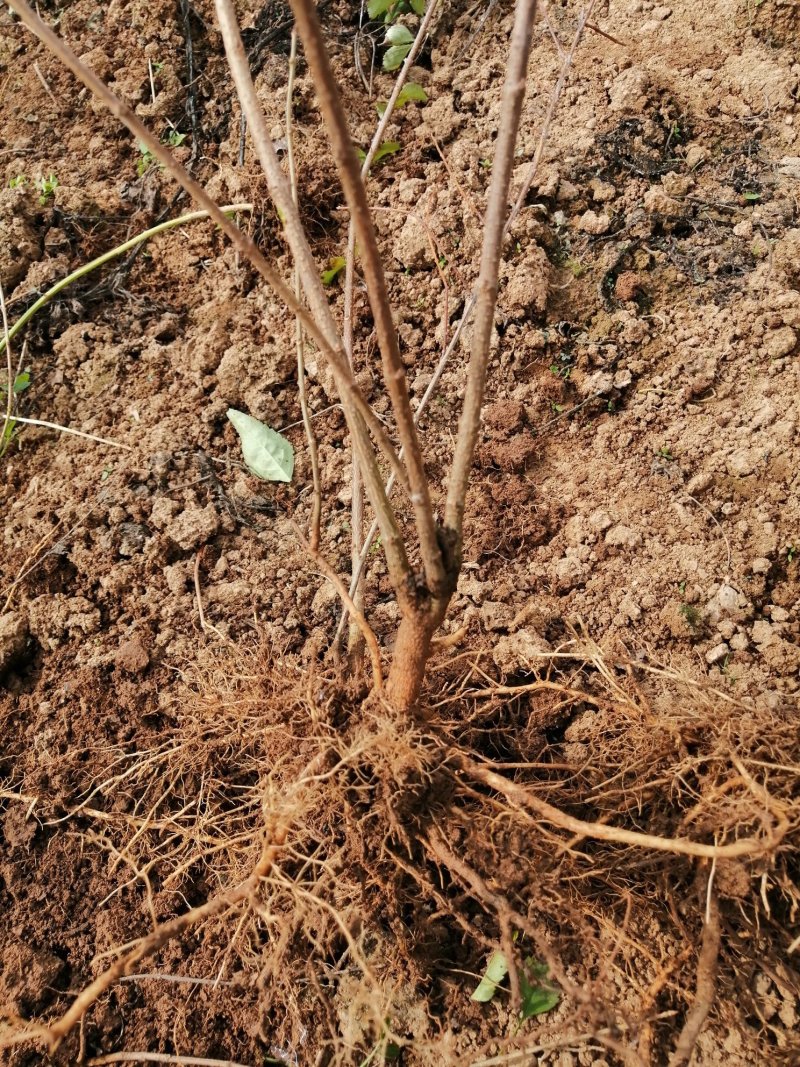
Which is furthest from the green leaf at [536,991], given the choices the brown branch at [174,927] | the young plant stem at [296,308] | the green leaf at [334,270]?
the green leaf at [334,270]

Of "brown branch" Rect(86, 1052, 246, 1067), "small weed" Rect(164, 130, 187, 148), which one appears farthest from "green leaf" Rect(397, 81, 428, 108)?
"brown branch" Rect(86, 1052, 246, 1067)

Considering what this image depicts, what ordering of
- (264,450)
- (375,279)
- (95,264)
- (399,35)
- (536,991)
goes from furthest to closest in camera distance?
(399,35) < (95,264) < (264,450) < (536,991) < (375,279)

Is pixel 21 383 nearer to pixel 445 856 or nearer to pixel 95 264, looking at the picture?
pixel 95 264

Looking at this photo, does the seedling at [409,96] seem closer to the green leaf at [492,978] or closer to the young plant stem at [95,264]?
the young plant stem at [95,264]

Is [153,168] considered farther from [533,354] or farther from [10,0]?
[10,0]

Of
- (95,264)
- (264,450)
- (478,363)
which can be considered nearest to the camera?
(478,363)

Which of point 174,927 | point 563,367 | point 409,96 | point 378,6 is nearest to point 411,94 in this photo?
point 409,96
